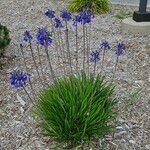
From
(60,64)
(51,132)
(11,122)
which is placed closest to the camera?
(51,132)

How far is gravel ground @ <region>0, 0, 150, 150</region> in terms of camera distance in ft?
15.3

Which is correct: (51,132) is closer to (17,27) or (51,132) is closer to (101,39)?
(101,39)

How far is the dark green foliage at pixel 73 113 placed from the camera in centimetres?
443

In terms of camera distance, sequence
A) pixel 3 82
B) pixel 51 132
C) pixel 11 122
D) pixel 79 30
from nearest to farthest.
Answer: pixel 51 132, pixel 11 122, pixel 3 82, pixel 79 30

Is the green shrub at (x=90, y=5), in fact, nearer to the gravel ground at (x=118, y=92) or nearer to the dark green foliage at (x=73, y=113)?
the gravel ground at (x=118, y=92)

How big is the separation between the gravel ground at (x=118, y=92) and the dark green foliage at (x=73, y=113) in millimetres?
174

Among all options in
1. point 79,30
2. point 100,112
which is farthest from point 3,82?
point 79,30

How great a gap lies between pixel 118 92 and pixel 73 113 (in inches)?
55.1

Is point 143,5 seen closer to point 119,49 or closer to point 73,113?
point 119,49

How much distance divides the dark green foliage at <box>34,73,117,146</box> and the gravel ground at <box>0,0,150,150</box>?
174 mm

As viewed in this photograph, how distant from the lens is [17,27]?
8438 millimetres

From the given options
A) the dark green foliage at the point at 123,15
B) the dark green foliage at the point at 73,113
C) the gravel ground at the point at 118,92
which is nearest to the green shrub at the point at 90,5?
the gravel ground at the point at 118,92

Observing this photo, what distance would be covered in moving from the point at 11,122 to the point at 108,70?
1949 millimetres

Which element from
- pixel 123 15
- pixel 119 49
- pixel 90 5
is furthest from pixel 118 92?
pixel 90 5
